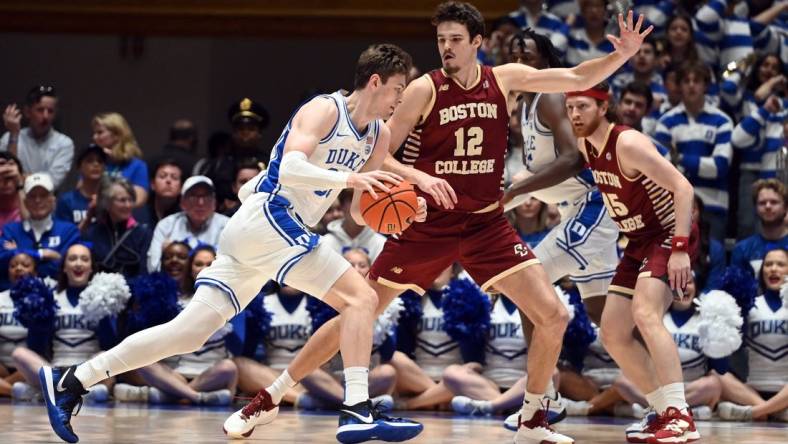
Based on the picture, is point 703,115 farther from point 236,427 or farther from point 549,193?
point 236,427

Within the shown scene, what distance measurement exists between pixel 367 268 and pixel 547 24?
356 cm

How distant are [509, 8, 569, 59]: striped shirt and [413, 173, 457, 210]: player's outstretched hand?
5.52 metres

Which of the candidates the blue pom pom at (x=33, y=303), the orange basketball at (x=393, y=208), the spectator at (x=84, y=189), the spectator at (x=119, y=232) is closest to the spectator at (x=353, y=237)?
the spectator at (x=119, y=232)

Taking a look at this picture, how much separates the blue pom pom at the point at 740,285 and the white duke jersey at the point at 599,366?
894 mm

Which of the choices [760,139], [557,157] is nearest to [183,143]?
[760,139]

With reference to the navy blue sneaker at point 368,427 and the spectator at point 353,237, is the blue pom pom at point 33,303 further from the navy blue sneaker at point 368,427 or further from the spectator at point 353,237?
the navy blue sneaker at point 368,427

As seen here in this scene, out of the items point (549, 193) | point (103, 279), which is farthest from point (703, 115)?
point (103, 279)

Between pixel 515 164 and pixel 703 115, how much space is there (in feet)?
4.93

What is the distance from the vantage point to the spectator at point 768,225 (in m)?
9.43

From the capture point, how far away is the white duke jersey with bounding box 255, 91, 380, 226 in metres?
6.28

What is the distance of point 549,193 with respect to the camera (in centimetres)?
787

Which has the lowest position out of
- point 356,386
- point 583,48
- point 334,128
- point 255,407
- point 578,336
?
point 255,407

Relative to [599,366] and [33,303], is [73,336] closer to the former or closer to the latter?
[33,303]

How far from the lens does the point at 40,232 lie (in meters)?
10.3
